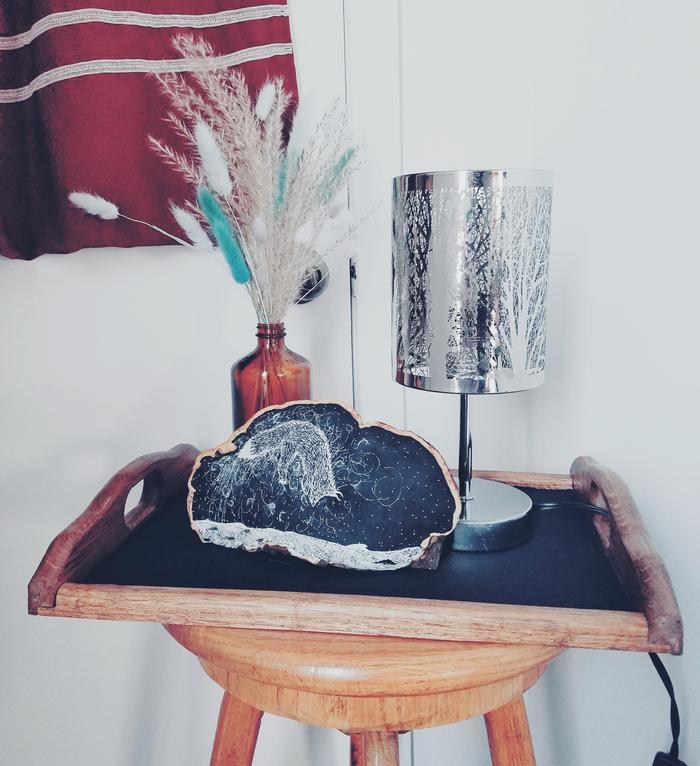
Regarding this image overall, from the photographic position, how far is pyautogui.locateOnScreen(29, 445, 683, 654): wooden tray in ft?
1.76

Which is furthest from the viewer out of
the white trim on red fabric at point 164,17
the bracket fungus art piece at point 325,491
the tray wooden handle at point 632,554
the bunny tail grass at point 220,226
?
the white trim on red fabric at point 164,17

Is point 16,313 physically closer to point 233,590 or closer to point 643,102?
point 233,590

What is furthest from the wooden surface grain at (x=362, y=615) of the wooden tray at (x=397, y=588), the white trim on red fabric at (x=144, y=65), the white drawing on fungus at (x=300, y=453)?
the white trim on red fabric at (x=144, y=65)

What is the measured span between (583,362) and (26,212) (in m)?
0.77

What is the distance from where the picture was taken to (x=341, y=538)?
64cm

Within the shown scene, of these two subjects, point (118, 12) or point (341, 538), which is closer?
point (341, 538)

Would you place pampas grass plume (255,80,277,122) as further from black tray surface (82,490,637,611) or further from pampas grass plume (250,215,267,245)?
black tray surface (82,490,637,611)

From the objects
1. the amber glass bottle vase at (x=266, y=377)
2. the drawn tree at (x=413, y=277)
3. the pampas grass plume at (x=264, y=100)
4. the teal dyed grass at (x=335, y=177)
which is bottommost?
the amber glass bottle vase at (x=266, y=377)

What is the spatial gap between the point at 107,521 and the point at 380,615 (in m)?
0.30

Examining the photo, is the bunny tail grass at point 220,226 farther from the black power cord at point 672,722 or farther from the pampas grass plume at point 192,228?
the black power cord at point 672,722

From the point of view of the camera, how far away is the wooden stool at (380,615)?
536mm

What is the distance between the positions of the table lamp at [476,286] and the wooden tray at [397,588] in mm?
69

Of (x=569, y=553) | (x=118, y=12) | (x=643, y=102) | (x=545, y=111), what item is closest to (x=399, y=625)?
(x=569, y=553)

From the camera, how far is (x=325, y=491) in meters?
0.66
